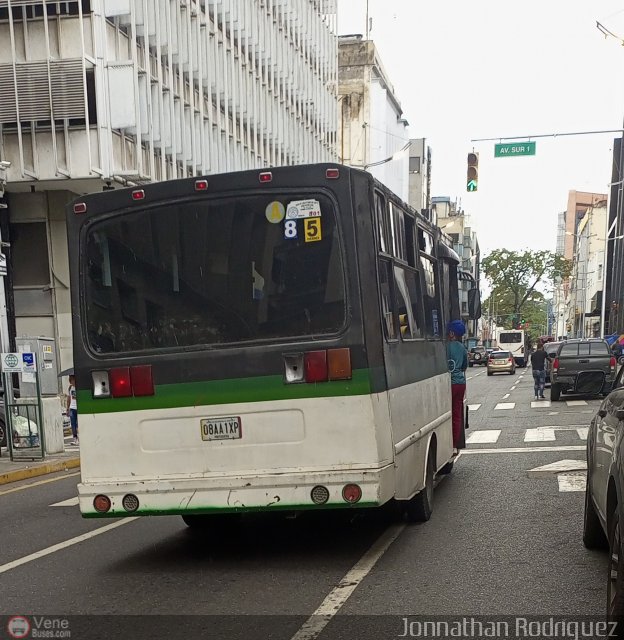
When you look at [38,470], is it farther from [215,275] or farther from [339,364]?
[339,364]

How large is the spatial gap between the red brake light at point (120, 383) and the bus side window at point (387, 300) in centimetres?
203

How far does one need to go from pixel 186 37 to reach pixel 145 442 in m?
29.2

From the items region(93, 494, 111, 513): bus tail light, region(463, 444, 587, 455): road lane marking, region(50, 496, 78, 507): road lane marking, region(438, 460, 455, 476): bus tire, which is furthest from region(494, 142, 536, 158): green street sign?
region(93, 494, 111, 513): bus tail light

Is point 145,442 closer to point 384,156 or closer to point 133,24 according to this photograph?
point 133,24

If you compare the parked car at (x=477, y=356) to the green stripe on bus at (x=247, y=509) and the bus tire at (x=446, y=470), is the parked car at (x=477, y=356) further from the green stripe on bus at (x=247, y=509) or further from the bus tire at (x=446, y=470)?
the green stripe on bus at (x=247, y=509)

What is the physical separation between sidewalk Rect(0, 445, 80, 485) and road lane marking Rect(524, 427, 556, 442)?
26.8 feet

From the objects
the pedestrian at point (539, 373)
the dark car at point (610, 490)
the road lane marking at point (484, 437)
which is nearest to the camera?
the dark car at point (610, 490)

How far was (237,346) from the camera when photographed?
23.4 ft

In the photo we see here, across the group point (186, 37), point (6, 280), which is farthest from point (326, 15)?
point (6, 280)

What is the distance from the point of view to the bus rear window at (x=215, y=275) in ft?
23.3

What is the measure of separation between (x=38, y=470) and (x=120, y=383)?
29.8 feet

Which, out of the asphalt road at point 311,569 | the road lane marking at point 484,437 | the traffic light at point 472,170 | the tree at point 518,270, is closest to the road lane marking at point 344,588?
the asphalt road at point 311,569

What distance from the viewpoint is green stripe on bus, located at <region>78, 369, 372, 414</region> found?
695 centimetres

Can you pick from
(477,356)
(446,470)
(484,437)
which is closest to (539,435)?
(484,437)
